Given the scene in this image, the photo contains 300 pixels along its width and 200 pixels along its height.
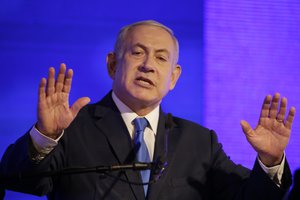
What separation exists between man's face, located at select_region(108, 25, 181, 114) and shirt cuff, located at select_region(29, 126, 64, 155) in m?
0.49

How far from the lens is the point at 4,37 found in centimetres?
278

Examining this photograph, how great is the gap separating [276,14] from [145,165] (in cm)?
156

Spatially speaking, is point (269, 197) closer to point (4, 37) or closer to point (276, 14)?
point (276, 14)

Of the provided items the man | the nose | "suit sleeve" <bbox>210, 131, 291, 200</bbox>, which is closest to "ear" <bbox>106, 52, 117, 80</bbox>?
the man

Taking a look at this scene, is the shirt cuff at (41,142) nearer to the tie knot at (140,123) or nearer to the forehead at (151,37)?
the tie knot at (140,123)

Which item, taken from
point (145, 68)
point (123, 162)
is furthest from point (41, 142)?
point (145, 68)

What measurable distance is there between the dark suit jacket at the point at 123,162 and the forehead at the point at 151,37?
28 cm

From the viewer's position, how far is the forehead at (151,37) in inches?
93.8

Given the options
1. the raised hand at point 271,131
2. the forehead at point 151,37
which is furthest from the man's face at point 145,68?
the raised hand at point 271,131

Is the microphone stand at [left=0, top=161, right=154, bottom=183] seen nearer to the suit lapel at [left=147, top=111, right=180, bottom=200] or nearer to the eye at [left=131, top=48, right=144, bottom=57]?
the suit lapel at [left=147, top=111, right=180, bottom=200]

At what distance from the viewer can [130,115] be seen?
230 cm

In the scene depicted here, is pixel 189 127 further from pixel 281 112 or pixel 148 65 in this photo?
pixel 281 112

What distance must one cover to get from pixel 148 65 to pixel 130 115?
0.22 meters

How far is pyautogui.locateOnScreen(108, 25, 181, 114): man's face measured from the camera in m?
2.29
